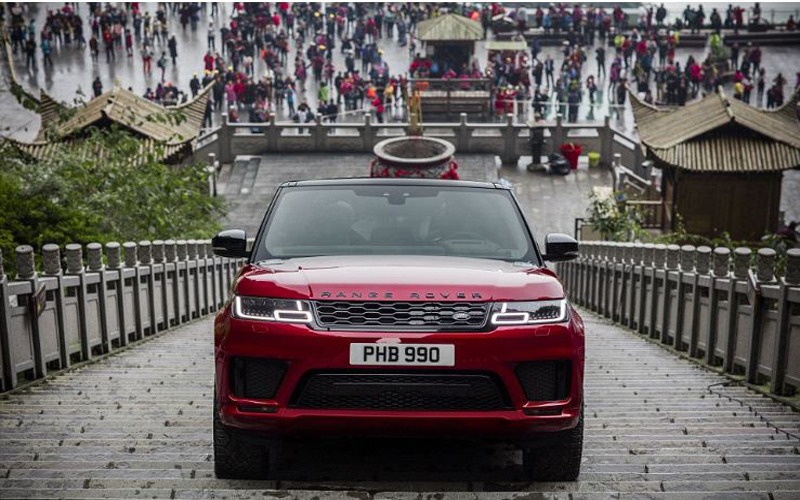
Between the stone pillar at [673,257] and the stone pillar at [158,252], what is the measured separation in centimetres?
583

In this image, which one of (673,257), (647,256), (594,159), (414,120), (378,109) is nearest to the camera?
(673,257)

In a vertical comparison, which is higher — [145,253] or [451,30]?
[451,30]

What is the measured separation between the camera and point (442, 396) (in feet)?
17.1

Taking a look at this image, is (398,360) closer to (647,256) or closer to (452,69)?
(647,256)

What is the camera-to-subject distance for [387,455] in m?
5.93

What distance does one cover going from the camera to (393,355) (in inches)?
201

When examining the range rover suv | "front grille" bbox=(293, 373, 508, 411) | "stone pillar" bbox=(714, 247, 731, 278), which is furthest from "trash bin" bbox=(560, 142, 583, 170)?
"front grille" bbox=(293, 373, 508, 411)

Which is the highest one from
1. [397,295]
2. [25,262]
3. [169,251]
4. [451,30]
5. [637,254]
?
[451,30]

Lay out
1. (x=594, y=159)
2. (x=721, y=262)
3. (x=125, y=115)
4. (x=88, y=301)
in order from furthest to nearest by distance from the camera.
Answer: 1. (x=594, y=159)
2. (x=125, y=115)
3. (x=88, y=301)
4. (x=721, y=262)

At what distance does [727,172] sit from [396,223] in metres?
25.1

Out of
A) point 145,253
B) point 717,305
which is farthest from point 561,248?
point 145,253

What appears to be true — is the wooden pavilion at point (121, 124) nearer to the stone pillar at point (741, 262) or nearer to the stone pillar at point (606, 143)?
the stone pillar at point (606, 143)

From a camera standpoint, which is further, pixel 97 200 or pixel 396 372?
pixel 97 200

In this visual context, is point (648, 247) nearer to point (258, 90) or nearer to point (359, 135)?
point (359, 135)
